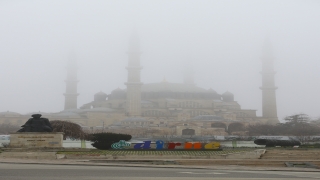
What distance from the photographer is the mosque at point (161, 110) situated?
108 m

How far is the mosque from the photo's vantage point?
10831cm

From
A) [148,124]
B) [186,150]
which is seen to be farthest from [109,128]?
[186,150]

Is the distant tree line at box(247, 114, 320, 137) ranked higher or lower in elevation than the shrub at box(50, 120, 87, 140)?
higher

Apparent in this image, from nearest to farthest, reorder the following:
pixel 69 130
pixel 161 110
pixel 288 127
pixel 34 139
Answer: pixel 34 139, pixel 69 130, pixel 288 127, pixel 161 110

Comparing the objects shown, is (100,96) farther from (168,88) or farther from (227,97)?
(227,97)

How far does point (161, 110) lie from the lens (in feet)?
408

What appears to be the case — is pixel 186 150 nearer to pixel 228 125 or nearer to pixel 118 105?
pixel 228 125

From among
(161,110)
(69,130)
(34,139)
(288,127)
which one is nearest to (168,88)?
(161,110)

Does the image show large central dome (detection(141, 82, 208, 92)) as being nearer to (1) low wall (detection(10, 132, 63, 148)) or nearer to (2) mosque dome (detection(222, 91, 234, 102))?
(2) mosque dome (detection(222, 91, 234, 102))

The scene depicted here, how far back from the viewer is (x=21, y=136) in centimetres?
3269

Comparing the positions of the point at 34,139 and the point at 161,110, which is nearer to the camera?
the point at 34,139

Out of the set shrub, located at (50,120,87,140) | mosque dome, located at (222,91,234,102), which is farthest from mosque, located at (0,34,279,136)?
shrub, located at (50,120,87,140)

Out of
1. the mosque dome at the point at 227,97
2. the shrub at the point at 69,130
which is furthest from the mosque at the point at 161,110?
the shrub at the point at 69,130

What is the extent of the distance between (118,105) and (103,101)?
5492 mm
